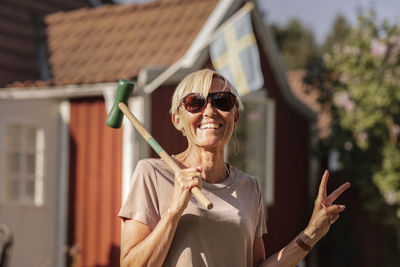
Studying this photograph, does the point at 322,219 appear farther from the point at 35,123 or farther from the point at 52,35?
the point at 52,35

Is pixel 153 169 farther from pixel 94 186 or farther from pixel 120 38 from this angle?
pixel 120 38

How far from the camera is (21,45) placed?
32.3ft

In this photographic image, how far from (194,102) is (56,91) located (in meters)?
6.03

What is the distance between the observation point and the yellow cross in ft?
24.6

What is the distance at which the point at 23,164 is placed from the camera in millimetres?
8156

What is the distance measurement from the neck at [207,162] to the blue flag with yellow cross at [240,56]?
4.87m

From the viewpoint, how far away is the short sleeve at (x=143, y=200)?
2.31m

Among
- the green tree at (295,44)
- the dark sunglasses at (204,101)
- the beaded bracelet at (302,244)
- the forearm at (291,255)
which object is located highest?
the green tree at (295,44)

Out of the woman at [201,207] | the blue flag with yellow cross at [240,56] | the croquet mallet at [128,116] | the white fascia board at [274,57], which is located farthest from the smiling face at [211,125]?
the white fascia board at [274,57]

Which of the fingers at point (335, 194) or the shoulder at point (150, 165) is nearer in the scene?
the shoulder at point (150, 165)

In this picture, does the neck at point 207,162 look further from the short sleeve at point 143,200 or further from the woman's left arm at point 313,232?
the woman's left arm at point 313,232

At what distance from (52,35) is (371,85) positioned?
4.70 meters

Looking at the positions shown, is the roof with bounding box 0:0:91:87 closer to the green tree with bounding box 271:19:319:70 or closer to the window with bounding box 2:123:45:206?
the window with bounding box 2:123:45:206

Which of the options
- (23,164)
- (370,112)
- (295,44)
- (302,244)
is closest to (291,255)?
(302,244)
